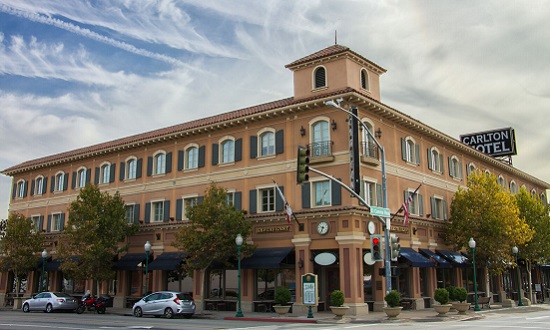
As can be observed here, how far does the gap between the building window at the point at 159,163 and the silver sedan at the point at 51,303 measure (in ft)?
34.2

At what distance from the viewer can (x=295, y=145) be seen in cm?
3272

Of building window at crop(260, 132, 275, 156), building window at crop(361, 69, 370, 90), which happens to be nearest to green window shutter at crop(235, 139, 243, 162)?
building window at crop(260, 132, 275, 156)

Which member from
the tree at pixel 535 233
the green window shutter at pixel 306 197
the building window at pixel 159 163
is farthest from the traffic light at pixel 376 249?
the tree at pixel 535 233

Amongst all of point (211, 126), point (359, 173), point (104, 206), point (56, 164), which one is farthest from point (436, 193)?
point (56, 164)

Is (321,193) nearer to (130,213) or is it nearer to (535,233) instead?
(130,213)

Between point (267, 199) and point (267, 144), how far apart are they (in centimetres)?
342

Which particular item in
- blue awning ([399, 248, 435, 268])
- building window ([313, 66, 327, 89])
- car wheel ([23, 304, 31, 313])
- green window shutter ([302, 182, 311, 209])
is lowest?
car wheel ([23, 304, 31, 313])

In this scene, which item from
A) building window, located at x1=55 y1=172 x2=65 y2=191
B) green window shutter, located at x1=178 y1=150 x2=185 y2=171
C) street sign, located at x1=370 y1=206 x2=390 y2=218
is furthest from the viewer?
building window, located at x1=55 y1=172 x2=65 y2=191

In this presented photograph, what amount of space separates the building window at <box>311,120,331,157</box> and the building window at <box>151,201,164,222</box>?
13.0 meters

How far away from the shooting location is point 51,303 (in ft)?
112

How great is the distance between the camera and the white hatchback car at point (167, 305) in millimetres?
29000

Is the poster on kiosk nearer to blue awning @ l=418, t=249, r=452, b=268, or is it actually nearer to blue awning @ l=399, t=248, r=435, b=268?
blue awning @ l=399, t=248, r=435, b=268

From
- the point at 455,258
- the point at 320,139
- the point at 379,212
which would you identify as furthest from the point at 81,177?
the point at 455,258

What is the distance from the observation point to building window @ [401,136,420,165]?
3519 cm
